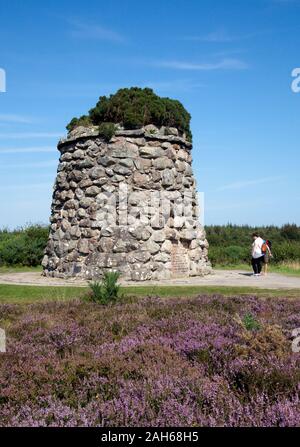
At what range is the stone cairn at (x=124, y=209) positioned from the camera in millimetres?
16750

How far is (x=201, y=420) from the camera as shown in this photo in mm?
3906

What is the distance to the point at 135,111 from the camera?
17.8 meters

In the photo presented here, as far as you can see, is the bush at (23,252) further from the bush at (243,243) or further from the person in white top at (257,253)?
the person in white top at (257,253)

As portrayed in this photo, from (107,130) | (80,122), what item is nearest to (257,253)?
(107,130)

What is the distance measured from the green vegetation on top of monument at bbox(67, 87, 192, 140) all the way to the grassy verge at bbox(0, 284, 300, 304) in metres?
6.91

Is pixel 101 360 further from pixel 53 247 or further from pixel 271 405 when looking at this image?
pixel 53 247

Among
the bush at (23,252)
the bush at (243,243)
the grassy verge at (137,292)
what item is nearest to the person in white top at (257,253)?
the grassy verge at (137,292)

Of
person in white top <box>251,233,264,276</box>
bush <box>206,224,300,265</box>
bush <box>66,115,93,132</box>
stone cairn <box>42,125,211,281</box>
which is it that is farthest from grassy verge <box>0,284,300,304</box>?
bush <box>206,224,300,265</box>

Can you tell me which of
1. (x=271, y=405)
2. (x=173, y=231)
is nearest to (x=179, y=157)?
(x=173, y=231)

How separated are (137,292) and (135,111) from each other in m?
7.73

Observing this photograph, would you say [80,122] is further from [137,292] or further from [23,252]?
[137,292]

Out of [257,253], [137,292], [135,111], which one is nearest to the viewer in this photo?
[137,292]

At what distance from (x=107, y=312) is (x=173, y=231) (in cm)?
881

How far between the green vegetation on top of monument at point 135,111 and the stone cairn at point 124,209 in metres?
0.46
